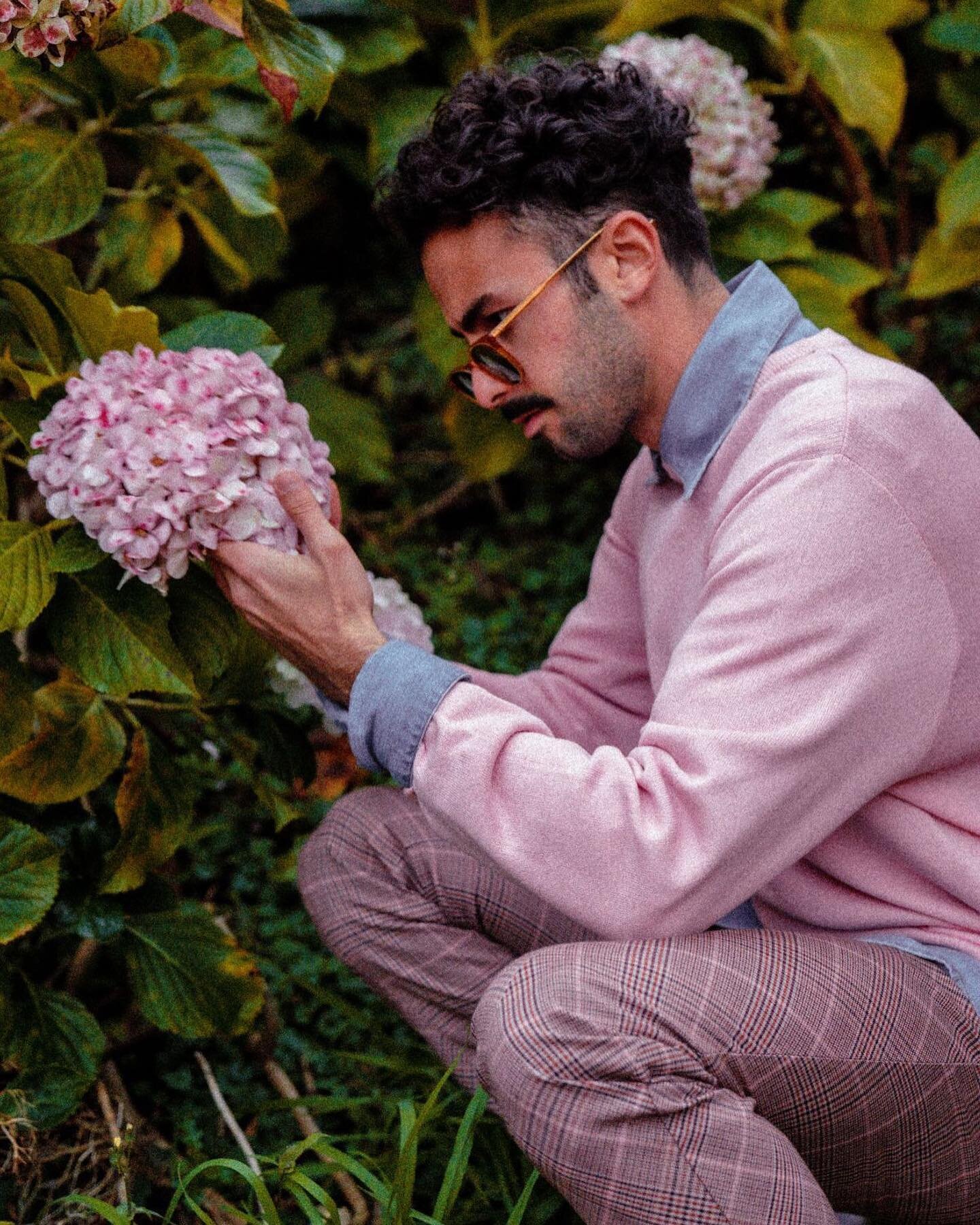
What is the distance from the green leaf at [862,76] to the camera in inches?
105

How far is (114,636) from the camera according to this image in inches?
69.9

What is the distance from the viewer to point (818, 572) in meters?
1.49

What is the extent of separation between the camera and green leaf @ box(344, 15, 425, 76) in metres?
2.73

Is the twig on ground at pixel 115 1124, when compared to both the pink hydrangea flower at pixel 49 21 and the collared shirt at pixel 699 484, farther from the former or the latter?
the pink hydrangea flower at pixel 49 21

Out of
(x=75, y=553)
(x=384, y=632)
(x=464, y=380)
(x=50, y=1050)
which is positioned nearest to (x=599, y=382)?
(x=464, y=380)

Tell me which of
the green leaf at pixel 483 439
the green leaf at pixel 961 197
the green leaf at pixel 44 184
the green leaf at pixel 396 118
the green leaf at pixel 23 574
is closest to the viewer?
the green leaf at pixel 23 574

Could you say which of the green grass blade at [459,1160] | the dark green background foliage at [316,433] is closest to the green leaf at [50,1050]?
the dark green background foliage at [316,433]

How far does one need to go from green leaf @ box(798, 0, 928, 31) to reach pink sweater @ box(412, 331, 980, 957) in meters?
1.34

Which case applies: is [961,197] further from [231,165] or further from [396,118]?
[231,165]

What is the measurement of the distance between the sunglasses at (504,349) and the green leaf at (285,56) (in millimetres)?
338

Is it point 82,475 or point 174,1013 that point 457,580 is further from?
point 82,475

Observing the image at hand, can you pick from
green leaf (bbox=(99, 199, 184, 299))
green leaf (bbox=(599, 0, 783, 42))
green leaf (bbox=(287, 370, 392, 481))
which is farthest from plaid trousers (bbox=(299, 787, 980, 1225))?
green leaf (bbox=(599, 0, 783, 42))

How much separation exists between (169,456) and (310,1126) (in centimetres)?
112

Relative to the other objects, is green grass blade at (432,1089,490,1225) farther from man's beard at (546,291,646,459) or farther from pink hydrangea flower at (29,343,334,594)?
man's beard at (546,291,646,459)
